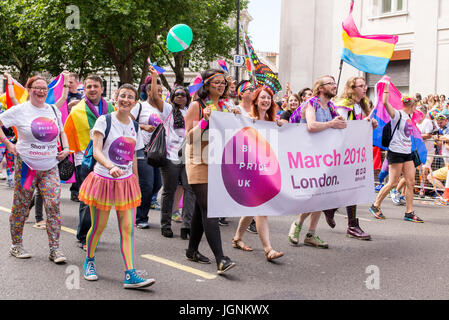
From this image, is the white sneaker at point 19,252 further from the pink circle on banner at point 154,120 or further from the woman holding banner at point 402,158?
the woman holding banner at point 402,158

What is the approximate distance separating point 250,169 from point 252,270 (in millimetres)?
1020

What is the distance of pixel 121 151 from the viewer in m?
4.48

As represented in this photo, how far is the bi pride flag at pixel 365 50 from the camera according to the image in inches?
265

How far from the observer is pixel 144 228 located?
23.2 feet

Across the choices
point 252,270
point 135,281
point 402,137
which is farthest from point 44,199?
point 402,137

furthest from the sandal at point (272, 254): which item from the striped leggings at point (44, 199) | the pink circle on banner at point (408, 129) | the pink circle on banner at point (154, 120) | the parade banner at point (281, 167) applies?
the pink circle on banner at point (408, 129)

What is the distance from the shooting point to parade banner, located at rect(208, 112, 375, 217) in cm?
490

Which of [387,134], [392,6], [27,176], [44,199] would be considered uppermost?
[392,6]

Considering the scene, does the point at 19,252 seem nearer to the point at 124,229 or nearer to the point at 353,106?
the point at 124,229

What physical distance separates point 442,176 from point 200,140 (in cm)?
749

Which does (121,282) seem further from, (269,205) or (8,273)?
(269,205)

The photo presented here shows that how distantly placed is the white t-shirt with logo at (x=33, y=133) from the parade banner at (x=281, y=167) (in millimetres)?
1769

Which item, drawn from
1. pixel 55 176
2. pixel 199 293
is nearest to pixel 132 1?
pixel 55 176

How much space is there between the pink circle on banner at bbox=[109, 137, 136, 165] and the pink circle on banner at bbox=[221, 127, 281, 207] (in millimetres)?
926
